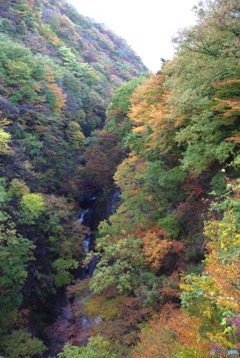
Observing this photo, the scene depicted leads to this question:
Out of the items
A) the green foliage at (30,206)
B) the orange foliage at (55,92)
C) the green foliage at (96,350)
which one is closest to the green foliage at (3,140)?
the green foliage at (30,206)

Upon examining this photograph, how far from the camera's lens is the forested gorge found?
6.95 metres

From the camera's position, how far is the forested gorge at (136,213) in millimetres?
6953

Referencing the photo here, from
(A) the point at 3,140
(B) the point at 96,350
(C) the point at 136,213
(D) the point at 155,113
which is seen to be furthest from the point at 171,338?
(A) the point at 3,140

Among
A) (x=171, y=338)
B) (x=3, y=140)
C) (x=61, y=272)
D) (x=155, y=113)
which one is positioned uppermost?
(x=155, y=113)

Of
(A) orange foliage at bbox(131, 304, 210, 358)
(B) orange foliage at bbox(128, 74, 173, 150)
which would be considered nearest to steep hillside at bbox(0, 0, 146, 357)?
(A) orange foliage at bbox(131, 304, 210, 358)

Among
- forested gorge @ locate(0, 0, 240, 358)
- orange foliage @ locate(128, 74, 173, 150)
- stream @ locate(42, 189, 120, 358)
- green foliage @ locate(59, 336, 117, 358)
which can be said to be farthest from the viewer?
stream @ locate(42, 189, 120, 358)

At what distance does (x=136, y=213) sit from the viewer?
1430 cm

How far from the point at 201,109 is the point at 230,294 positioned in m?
7.91

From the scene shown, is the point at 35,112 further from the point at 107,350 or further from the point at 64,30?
the point at 64,30

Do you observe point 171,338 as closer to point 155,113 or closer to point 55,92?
point 155,113

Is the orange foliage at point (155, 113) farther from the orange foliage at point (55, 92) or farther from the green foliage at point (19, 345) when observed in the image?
the green foliage at point (19, 345)

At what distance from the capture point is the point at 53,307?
1802 centimetres

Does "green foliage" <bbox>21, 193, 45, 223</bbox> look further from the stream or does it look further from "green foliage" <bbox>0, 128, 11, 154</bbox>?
the stream

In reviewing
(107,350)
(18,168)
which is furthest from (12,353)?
(18,168)
